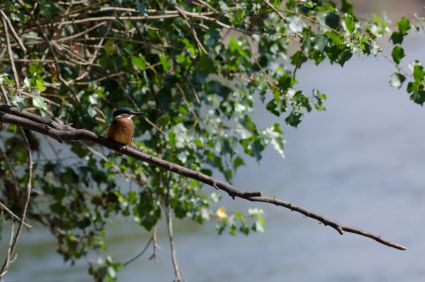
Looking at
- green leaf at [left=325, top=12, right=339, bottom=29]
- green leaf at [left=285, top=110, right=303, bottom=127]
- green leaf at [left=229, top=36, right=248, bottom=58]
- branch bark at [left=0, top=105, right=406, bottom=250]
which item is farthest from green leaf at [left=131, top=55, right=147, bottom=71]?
branch bark at [left=0, top=105, right=406, bottom=250]

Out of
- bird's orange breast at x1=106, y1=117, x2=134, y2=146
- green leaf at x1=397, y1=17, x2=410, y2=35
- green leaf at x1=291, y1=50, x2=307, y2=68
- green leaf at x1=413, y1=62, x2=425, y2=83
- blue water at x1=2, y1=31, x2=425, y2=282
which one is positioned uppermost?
blue water at x1=2, y1=31, x2=425, y2=282

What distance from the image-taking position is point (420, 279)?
31.0ft

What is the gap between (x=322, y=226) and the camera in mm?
11273

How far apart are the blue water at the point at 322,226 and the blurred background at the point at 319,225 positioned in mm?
12

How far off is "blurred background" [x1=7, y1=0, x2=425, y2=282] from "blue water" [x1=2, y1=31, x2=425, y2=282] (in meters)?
0.01

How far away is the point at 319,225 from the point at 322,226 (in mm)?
104

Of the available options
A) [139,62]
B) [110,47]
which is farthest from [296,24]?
[110,47]

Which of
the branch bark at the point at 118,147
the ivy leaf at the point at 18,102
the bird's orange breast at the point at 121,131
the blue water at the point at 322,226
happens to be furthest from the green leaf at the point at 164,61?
the blue water at the point at 322,226

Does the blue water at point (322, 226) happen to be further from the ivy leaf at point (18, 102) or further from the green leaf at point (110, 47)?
the ivy leaf at point (18, 102)

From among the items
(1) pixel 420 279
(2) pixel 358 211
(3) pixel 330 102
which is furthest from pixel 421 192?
(3) pixel 330 102

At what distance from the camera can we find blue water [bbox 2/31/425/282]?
988 cm

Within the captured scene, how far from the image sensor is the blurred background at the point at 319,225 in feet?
32.4

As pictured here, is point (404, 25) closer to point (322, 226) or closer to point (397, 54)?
point (397, 54)

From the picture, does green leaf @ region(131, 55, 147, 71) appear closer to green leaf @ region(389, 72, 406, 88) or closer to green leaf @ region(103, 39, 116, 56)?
green leaf @ region(103, 39, 116, 56)
